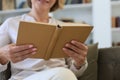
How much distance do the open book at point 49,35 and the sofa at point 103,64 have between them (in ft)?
1.73

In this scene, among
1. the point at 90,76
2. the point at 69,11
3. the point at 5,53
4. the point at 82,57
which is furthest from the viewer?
the point at 69,11

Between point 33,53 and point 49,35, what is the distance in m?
0.13

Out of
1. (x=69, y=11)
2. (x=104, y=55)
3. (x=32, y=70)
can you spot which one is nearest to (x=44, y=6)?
(x=32, y=70)

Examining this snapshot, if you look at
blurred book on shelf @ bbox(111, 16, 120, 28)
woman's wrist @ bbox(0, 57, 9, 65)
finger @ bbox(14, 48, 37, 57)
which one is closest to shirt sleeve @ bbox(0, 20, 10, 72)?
woman's wrist @ bbox(0, 57, 9, 65)

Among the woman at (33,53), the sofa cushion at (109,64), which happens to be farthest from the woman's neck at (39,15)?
the sofa cushion at (109,64)

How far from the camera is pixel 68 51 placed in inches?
55.3

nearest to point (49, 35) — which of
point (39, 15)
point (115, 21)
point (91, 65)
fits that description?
point (39, 15)

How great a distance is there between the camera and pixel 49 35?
1.29 meters

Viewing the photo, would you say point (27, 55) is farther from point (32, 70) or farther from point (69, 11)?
point (69, 11)

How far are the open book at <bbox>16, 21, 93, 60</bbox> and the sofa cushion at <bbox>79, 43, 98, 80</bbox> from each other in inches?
20.5

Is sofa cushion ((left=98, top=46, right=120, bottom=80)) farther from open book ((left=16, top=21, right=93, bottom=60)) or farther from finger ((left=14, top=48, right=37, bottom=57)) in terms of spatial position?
finger ((left=14, top=48, right=37, bottom=57))

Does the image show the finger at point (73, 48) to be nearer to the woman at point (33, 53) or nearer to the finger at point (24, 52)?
the woman at point (33, 53)

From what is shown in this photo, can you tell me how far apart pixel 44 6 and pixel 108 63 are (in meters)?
0.64

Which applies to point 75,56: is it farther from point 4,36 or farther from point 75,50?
point 4,36
